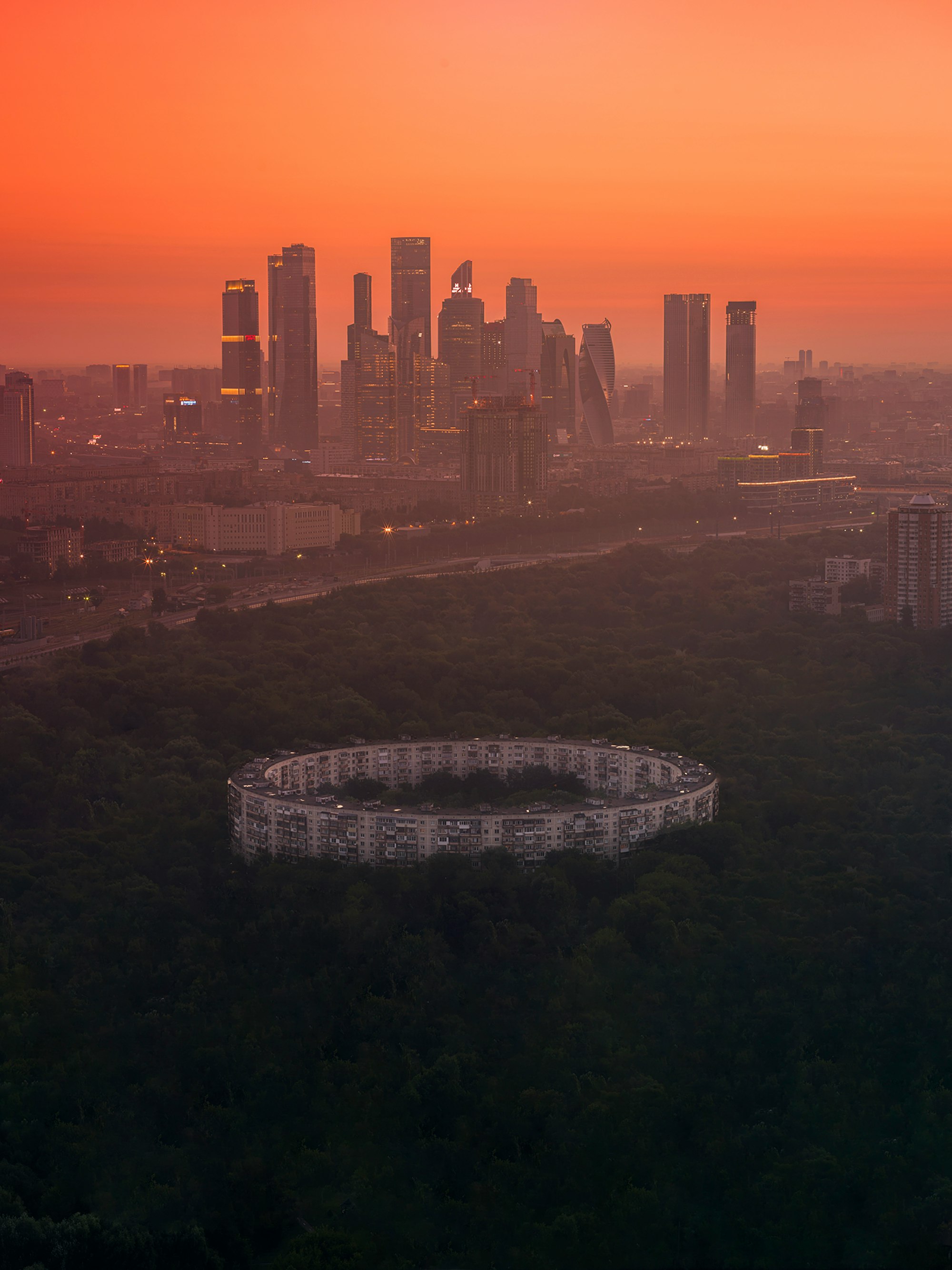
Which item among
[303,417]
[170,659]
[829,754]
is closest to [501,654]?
[170,659]

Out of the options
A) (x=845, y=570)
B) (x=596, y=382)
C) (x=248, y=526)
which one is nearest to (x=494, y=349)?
(x=596, y=382)

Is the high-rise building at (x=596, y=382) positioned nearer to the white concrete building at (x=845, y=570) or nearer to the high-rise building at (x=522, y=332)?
the high-rise building at (x=522, y=332)

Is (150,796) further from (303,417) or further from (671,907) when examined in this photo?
(303,417)

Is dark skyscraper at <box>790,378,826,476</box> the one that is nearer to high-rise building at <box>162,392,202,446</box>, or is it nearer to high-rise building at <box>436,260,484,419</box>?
high-rise building at <box>436,260,484,419</box>

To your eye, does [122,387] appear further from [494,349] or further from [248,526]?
[248,526]

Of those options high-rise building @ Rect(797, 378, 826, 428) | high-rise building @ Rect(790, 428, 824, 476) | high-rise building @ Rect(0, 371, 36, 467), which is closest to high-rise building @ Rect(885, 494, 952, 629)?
high-rise building @ Rect(790, 428, 824, 476)

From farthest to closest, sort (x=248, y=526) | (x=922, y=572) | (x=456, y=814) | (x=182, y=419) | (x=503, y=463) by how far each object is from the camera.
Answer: (x=182, y=419)
(x=503, y=463)
(x=248, y=526)
(x=922, y=572)
(x=456, y=814)
